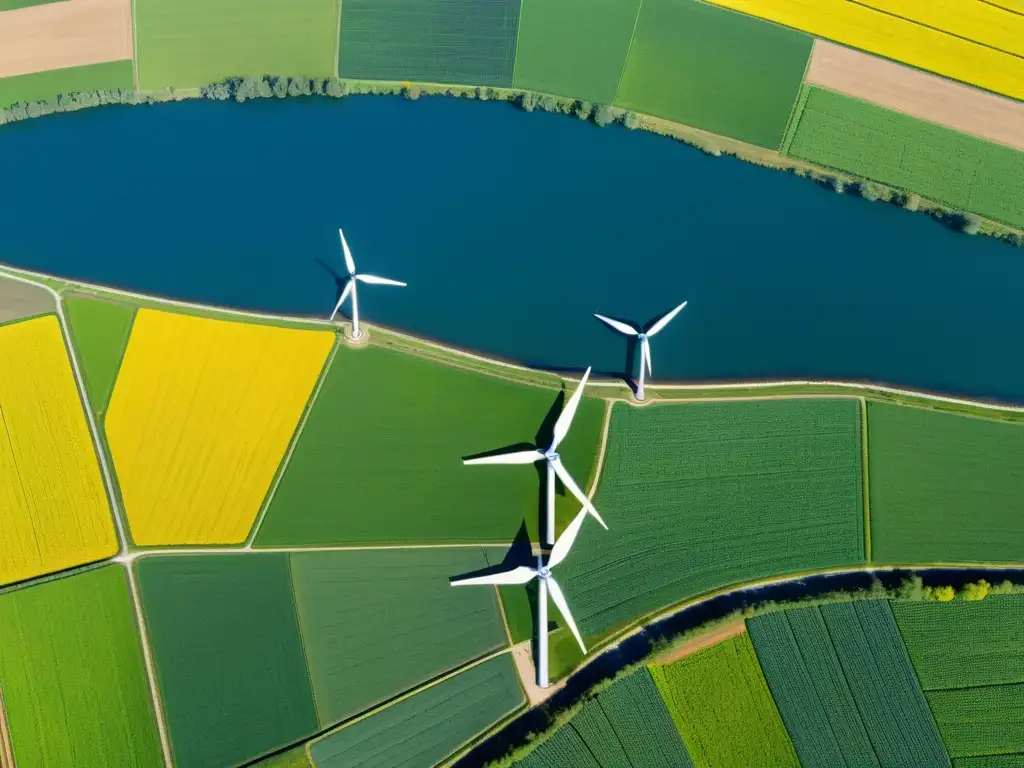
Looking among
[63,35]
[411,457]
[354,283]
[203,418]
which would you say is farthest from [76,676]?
[63,35]

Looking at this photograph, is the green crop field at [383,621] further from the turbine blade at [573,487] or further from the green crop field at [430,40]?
the green crop field at [430,40]

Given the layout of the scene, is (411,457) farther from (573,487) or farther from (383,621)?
(573,487)

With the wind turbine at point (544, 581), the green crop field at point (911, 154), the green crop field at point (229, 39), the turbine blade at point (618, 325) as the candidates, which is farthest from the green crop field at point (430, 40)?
Result: the wind turbine at point (544, 581)

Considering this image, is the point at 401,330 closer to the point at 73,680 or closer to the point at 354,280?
the point at 354,280

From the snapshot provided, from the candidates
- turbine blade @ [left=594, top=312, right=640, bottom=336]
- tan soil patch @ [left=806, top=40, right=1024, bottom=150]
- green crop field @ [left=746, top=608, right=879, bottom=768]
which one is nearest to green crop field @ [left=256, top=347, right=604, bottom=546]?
turbine blade @ [left=594, top=312, right=640, bottom=336]

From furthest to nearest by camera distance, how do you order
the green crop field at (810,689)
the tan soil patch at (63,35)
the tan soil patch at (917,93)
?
the tan soil patch at (63,35) < the tan soil patch at (917,93) < the green crop field at (810,689)

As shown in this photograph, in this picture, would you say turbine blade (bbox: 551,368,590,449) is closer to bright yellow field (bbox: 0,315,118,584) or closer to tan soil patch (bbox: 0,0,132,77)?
bright yellow field (bbox: 0,315,118,584)

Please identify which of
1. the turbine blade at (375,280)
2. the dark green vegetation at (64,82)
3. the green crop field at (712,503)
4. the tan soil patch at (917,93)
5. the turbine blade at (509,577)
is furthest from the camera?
the dark green vegetation at (64,82)
